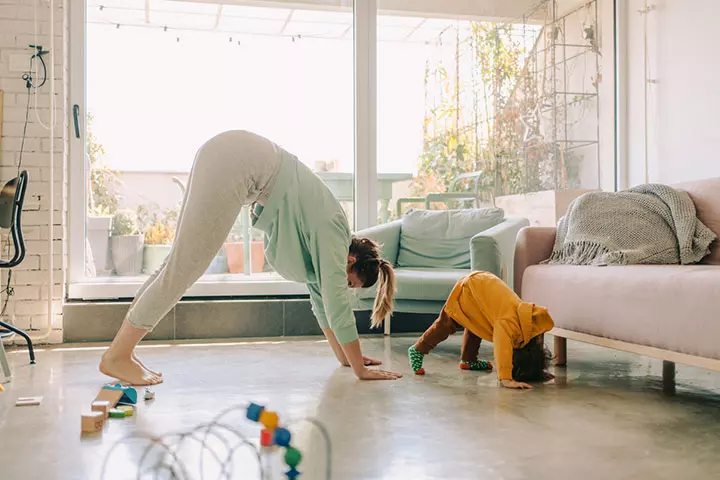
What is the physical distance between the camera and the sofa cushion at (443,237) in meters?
4.01

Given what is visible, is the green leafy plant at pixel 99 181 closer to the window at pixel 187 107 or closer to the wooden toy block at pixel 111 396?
the window at pixel 187 107

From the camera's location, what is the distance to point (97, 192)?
417 cm

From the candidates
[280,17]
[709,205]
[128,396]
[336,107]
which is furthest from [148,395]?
[280,17]

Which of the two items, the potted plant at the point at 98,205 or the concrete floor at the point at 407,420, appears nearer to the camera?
the concrete floor at the point at 407,420

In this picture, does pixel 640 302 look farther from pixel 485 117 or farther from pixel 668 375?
pixel 485 117

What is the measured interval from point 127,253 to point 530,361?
2669 millimetres

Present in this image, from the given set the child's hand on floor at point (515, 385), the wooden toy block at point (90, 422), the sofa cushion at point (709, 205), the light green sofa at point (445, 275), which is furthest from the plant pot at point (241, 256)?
the sofa cushion at point (709, 205)

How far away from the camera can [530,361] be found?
8.76 feet

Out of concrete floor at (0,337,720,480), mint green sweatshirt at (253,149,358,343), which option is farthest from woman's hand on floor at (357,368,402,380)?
mint green sweatshirt at (253,149,358,343)

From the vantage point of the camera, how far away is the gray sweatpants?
2484mm

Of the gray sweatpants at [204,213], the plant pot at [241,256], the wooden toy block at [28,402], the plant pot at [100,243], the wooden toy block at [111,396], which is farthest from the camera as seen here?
the plant pot at [241,256]

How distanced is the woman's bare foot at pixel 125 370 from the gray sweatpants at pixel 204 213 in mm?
169

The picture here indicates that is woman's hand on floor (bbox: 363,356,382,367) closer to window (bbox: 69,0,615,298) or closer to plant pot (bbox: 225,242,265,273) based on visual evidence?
window (bbox: 69,0,615,298)

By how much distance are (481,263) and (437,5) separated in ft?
7.02
